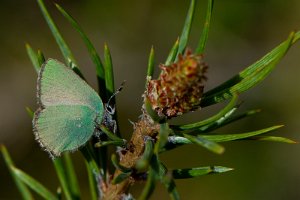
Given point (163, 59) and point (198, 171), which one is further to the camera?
point (163, 59)

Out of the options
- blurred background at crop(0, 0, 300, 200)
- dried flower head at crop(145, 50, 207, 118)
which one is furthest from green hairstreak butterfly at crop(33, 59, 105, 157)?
blurred background at crop(0, 0, 300, 200)

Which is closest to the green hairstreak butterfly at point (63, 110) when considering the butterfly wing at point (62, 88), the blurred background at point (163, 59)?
the butterfly wing at point (62, 88)

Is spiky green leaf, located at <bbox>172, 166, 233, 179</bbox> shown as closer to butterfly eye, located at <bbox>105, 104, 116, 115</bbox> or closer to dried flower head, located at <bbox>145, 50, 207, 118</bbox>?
dried flower head, located at <bbox>145, 50, 207, 118</bbox>

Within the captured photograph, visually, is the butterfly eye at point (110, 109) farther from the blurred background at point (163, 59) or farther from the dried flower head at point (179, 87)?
the blurred background at point (163, 59)

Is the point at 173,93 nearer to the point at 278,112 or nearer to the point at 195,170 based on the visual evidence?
the point at 195,170

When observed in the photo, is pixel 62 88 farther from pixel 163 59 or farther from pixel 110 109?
pixel 163 59

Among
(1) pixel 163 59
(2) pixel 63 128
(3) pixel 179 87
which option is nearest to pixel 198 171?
(3) pixel 179 87

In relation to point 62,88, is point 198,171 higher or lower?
lower
